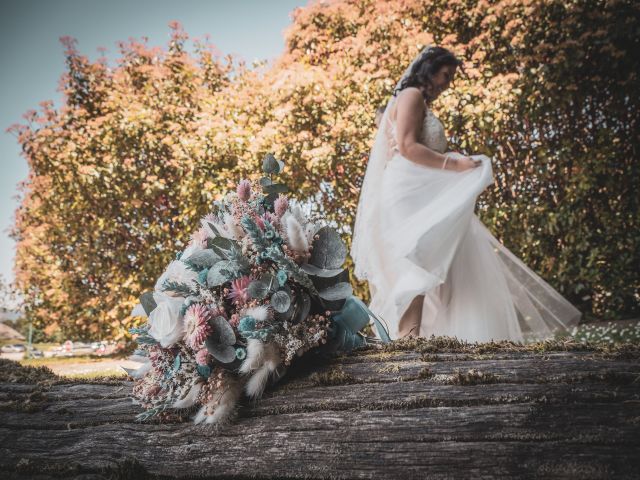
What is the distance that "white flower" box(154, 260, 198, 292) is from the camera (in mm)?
1477

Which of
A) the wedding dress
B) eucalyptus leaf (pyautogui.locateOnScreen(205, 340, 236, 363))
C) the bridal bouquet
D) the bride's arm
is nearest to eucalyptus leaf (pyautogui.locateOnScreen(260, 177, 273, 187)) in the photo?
the bridal bouquet

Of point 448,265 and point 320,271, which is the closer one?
point 320,271

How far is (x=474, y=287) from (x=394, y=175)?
1.03 metres

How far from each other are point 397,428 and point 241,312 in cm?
57

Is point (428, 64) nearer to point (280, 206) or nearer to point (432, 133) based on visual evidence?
point (432, 133)

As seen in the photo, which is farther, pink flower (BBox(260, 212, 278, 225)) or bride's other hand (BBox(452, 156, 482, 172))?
bride's other hand (BBox(452, 156, 482, 172))

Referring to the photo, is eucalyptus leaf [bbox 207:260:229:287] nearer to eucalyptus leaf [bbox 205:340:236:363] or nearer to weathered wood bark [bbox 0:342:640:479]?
eucalyptus leaf [bbox 205:340:236:363]

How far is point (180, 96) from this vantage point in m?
7.37

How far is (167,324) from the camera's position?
1.32m

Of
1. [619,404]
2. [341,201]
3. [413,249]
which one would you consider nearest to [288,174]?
[341,201]

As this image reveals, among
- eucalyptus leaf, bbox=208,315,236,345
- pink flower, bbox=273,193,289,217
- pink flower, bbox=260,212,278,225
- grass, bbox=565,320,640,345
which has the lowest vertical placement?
grass, bbox=565,320,640,345

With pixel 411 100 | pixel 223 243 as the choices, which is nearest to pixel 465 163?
pixel 411 100

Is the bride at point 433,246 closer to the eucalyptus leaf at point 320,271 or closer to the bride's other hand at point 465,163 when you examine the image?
the bride's other hand at point 465,163

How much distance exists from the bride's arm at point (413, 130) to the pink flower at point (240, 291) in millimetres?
2252
